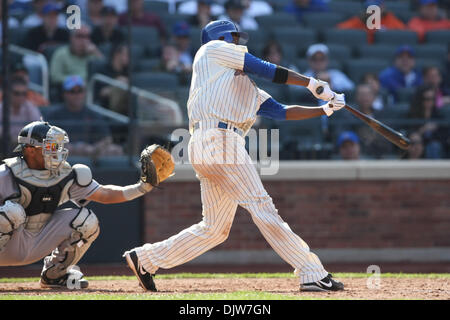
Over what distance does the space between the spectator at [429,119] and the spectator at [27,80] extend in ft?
14.6

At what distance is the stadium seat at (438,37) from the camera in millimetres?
12320

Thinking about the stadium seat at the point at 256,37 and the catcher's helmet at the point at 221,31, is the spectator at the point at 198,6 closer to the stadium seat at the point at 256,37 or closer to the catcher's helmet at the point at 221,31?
the stadium seat at the point at 256,37

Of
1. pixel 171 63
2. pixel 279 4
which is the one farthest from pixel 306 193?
pixel 279 4

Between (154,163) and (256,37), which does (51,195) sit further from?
(256,37)

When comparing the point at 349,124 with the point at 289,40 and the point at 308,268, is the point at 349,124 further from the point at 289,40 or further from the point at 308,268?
the point at 308,268

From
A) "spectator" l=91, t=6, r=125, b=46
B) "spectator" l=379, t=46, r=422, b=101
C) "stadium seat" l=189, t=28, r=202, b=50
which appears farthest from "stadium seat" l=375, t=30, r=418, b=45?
"spectator" l=91, t=6, r=125, b=46

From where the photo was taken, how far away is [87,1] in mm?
10930

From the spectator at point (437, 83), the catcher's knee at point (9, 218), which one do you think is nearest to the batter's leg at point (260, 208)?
the catcher's knee at point (9, 218)

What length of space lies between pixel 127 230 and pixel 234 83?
3.97m

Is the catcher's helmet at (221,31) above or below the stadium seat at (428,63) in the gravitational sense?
above

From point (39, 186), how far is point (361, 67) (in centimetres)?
663

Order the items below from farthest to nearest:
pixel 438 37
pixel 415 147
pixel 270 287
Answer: pixel 438 37, pixel 415 147, pixel 270 287

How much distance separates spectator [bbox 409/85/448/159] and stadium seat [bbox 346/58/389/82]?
1376mm

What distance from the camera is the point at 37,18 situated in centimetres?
1080
